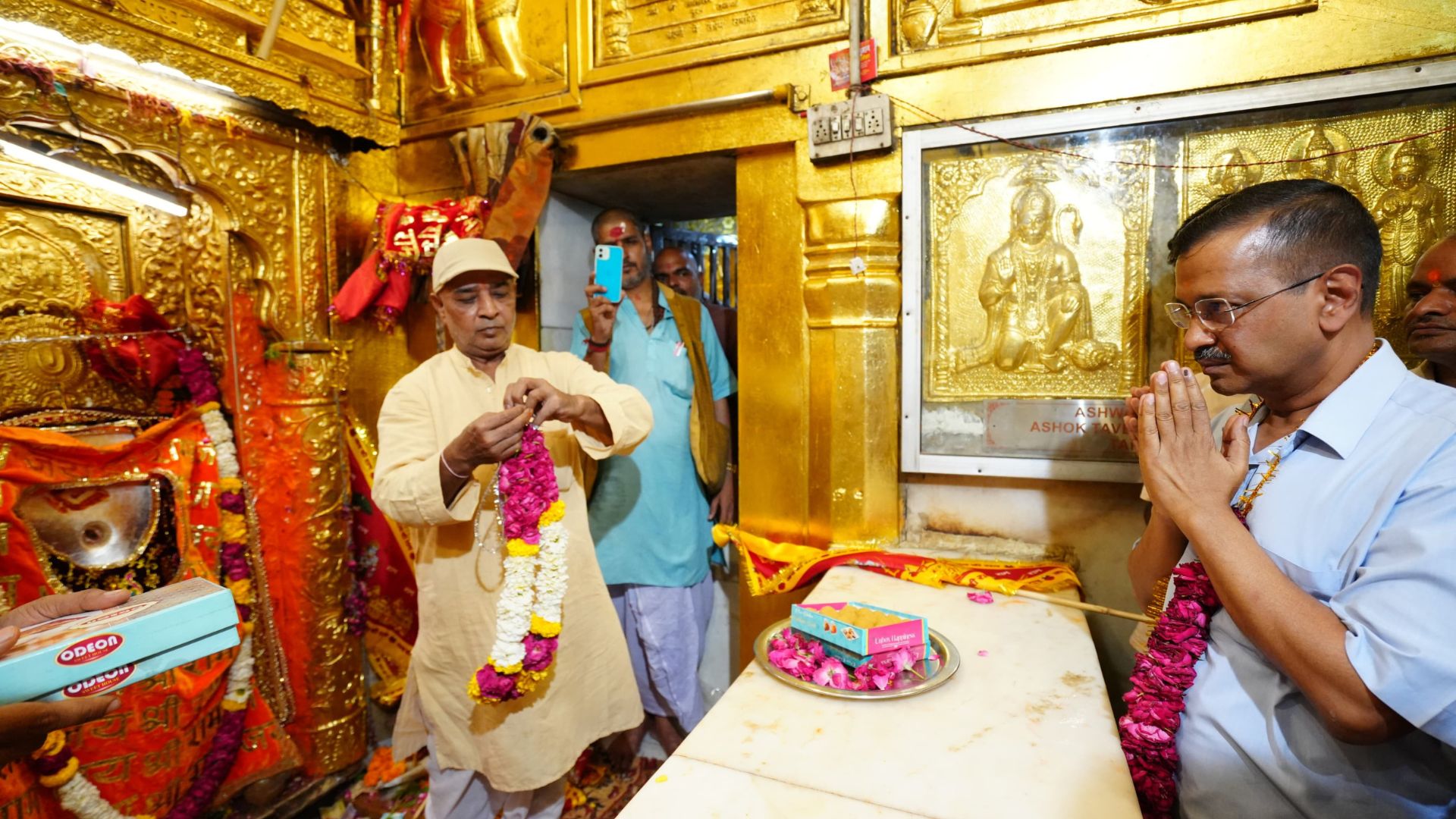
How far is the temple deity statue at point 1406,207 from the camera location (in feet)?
6.73

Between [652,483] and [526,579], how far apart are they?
1.15 metres

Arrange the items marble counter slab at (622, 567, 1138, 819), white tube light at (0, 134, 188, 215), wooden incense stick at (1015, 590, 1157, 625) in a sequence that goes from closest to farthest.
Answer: marble counter slab at (622, 567, 1138, 819)
wooden incense stick at (1015, 590, 1157, 625)
white tube light at (0, 134, 188, 215)

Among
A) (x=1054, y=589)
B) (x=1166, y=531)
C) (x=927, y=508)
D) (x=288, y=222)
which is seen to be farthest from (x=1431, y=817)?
(x=288, y=222)

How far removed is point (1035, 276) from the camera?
251 cm

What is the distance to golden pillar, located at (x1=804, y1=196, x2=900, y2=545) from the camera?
8.81ft

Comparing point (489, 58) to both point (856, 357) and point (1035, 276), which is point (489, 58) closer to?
point (856, 357)

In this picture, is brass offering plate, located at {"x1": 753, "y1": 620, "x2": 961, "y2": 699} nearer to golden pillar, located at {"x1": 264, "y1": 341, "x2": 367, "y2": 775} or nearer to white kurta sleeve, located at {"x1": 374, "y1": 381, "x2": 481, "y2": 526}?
white kurta sleeve, located at {"x1": 374, "y1": 381, "x2": 481, "y2": 526}

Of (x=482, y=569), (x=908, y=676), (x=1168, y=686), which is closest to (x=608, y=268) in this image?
(x=482, y=569)

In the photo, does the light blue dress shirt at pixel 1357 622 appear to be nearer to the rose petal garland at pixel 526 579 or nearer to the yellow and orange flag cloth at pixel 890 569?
the yellow and orange flag cloth at pixel 890 569

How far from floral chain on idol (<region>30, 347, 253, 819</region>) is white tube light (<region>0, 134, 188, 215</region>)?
0.64 m

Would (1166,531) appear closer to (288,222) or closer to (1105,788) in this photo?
(1105,788)

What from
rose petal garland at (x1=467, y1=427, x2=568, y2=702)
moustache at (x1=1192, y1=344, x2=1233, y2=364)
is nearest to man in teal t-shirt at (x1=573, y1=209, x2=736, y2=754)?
rose petal garland at (x1=467, y1=427, x2=568, y2=702)

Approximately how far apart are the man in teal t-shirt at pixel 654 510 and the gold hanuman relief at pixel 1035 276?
4.20 feet

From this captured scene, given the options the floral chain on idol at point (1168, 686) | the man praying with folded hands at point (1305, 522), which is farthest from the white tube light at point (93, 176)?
the floral chain on idol at point (1168, 686)
